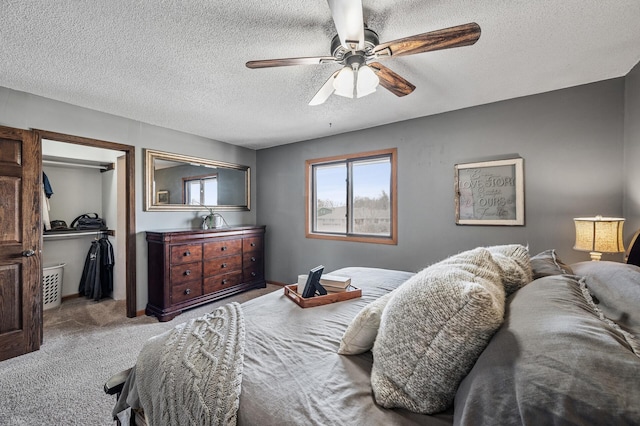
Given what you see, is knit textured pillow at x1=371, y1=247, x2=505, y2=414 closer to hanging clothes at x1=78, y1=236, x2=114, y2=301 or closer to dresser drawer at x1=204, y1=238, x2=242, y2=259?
dresser drawer at x1=204, y1=238, x2=242, y2=259

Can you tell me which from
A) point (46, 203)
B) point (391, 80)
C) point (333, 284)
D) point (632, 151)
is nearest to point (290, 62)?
point (391, 80)

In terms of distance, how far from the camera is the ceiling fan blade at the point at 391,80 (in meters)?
Result: 1.75

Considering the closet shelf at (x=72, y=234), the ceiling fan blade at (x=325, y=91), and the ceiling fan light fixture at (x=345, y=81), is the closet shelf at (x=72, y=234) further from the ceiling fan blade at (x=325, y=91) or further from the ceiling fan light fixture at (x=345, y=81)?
the ceiling fan light fixture at (x=345, y=81)

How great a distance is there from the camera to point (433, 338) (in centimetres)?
76

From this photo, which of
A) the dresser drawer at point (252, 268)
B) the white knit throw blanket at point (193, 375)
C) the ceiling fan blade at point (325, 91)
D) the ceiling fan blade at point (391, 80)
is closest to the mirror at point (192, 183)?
the dresser drawer at point (252, 268)

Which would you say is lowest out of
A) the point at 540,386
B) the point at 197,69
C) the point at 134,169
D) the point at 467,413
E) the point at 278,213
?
the point at 467,413

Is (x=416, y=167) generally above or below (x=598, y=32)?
below

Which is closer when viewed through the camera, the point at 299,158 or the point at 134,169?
the point at 134,169

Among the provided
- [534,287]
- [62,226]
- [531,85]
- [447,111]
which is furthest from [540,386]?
[62,226]

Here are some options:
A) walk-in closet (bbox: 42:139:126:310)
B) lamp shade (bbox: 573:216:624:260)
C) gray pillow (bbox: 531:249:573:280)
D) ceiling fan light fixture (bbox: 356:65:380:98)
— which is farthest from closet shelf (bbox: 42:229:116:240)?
lamp shade (bbox: 573:216:624:260)

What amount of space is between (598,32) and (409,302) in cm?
227

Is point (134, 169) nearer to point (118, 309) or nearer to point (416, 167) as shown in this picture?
point (118, 309)

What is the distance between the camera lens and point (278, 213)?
4.56 m

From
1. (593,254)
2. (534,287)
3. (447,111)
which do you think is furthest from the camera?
(447,111)
